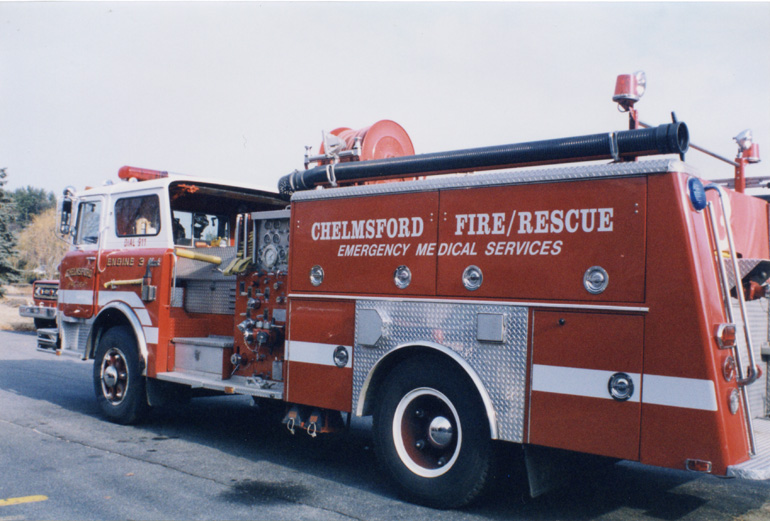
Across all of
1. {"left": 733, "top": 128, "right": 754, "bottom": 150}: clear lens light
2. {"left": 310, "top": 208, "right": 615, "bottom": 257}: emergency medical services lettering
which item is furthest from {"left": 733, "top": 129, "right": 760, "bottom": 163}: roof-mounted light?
{"left": 310, "top": 208, "right": 615, "bottom": 257}: emergency medical services lettering

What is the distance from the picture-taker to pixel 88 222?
8.62m

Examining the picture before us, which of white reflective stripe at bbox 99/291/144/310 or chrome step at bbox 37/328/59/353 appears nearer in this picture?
white reflective stripe at bbox 99/291/144/310

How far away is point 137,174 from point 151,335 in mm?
2082

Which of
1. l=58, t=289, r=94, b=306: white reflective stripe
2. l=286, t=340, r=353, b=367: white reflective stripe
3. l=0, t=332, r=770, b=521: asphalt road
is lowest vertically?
l=0, t=332, r=770, b=521: asphalt road

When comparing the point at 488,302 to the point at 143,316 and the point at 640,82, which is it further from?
the point at 143,316

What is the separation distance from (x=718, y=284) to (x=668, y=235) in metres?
0.46

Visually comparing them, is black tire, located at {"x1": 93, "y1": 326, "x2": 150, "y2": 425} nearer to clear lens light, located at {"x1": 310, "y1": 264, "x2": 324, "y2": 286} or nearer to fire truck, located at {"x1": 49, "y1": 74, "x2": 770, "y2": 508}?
fire truck, located at {"x1": 49, "y1": 74, "x2": 770, "y2": 508}

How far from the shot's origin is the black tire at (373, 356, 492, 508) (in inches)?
188

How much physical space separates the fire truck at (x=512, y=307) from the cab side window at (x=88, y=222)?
2.53 m

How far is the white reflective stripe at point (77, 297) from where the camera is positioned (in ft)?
27.1

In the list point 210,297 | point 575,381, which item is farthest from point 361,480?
point 210,297

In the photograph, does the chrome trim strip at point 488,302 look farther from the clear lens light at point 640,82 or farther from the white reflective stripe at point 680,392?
the clear lens light at point 640,82

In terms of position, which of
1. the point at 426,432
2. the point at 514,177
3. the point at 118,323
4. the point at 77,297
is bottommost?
the point at 426,432

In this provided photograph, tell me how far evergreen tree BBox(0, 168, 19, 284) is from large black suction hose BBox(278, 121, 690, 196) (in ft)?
95.7
